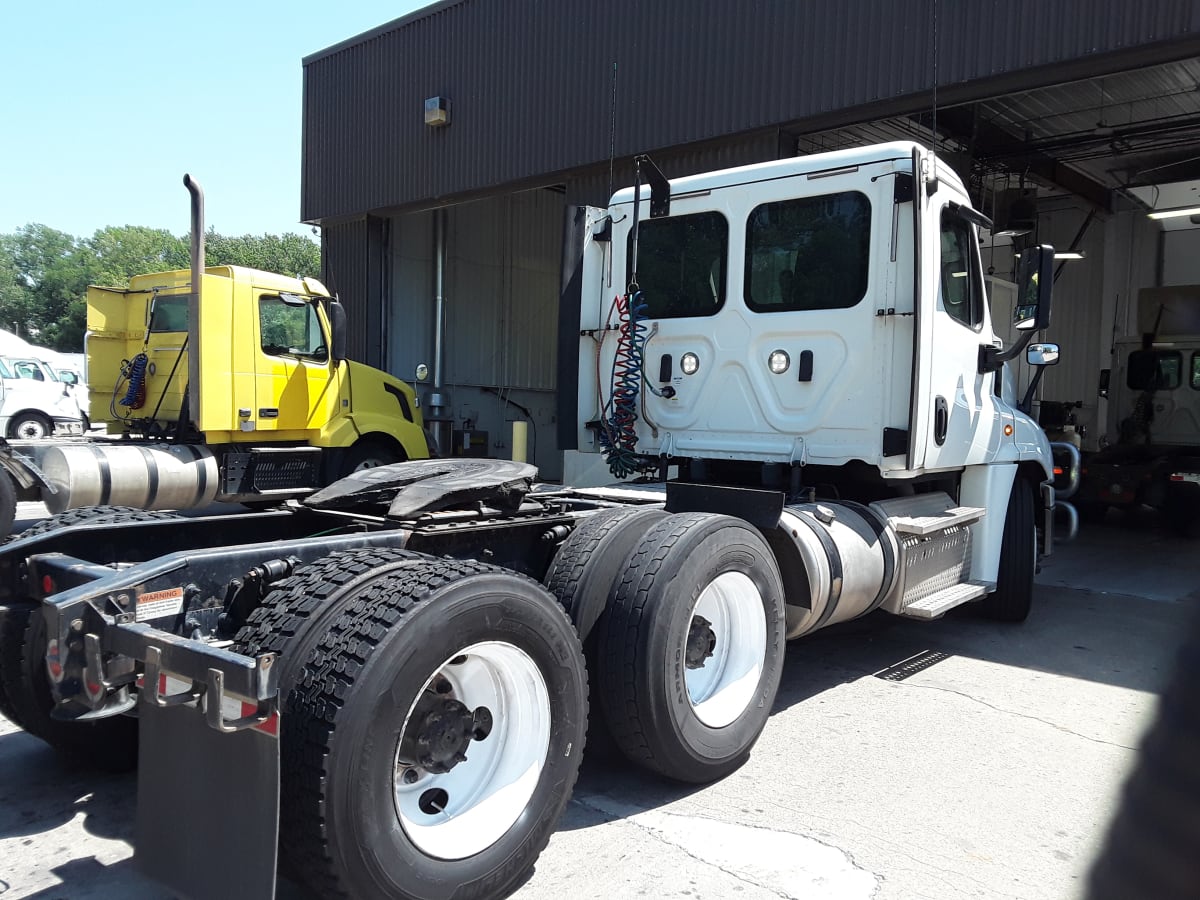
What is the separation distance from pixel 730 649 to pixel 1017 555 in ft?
11.4

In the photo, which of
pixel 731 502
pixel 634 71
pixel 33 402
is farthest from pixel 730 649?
pixel 33 402

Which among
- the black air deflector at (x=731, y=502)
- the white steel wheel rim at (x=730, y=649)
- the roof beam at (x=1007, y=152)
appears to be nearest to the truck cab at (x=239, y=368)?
the black air deflector at (x=731, y=502)

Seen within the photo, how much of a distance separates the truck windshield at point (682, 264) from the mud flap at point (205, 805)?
412cm

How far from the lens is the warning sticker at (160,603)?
2699 millimetres

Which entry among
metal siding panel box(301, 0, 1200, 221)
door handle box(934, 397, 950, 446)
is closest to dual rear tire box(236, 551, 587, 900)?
door handle box(934, 397, 950, 446)

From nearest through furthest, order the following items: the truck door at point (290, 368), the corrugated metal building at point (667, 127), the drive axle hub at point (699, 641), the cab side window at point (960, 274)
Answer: the drive axle hub at point (699, 641) → the cab side window at point (960, 274) → the corrugated metal building at point (667, 127) → the truck door at point (290, 368)

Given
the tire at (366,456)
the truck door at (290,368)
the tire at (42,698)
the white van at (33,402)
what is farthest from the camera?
the white van at (33,402)

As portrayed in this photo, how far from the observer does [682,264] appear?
584cm

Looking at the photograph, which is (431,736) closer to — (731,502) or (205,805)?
(205,805)

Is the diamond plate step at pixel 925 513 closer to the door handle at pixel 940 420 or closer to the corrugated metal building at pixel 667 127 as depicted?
the door handle at pixel 940 420

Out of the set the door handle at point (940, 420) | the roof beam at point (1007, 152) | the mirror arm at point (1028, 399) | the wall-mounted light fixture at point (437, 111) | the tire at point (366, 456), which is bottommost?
the tire at point (366, 456)

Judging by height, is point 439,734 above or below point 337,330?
below

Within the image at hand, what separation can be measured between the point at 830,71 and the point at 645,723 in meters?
8.00

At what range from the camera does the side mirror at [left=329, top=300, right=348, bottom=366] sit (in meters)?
9.98
